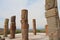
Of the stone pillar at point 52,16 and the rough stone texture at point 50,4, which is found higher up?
the rough stone texture at point 50,4

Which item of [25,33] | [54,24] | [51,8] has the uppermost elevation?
[51,8]

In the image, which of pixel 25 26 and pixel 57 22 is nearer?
pixel 57 22

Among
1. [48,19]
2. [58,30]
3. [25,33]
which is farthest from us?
[25,33]

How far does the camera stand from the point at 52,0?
694 centimetres

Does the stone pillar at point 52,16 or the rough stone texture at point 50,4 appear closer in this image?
the stone pillar at point 52,16

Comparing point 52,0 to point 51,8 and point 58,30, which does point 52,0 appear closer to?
point 51,8

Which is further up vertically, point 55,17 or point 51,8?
→ point 51,8

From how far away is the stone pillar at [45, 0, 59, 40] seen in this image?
266 inches

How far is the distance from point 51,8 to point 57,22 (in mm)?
816

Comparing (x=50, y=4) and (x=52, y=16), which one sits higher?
(x=50, y=4)

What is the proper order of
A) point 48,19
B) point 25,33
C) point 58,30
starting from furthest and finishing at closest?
point 25,33 → point 48,19 → point 58,30

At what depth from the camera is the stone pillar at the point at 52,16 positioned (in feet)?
22.2

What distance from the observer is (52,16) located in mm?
6973

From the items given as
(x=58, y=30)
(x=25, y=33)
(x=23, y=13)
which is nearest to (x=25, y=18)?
(x=23, y=13)
